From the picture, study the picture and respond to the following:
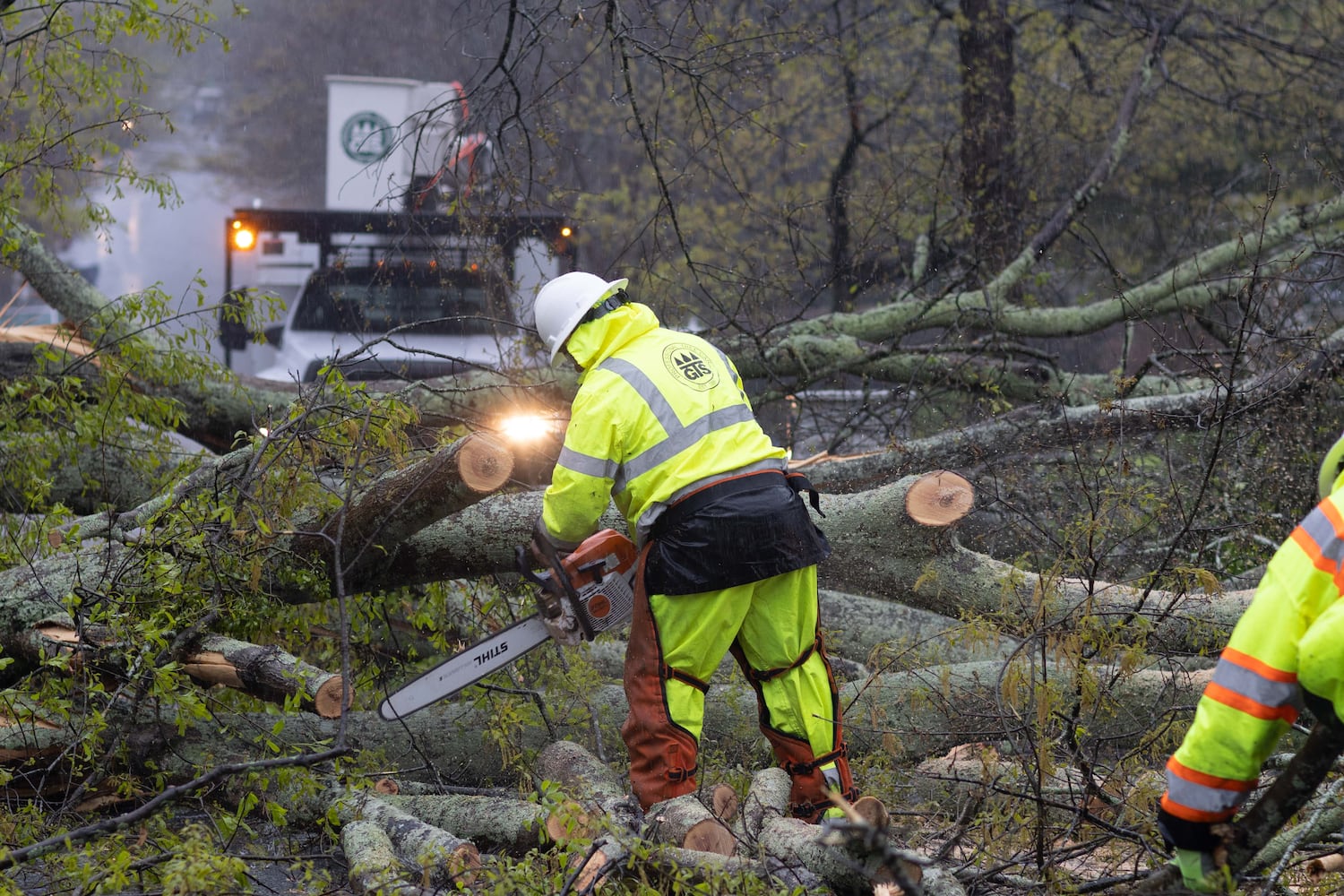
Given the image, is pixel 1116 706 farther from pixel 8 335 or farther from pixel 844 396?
pixel 8 335

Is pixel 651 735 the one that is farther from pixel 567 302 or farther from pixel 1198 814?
pixel 1198 814

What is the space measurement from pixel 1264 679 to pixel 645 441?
196 cm

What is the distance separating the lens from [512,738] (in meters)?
4.00

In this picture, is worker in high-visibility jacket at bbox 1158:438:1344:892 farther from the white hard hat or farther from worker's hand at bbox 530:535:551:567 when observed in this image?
Result: the white hard hat

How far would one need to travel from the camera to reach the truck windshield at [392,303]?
7.91 m

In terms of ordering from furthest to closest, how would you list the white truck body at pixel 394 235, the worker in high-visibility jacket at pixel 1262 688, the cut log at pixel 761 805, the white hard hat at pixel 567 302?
the white truck body at pixel 394 235, the white hard hat at pixel 567 302, the cut log at pixel 761 805, the worker in high-visibility jacket at pixel 1262 688

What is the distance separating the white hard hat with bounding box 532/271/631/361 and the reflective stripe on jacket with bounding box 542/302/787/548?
Result: 0.38 feet

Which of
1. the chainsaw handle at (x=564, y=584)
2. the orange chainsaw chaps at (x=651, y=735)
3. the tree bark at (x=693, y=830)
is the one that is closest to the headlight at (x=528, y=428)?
the chainsaw handle at (x=564, y=584)

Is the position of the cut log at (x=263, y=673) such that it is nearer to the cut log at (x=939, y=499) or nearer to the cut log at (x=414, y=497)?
the cut log at (x=414, y=497)

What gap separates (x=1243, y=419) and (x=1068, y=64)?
8153 mm

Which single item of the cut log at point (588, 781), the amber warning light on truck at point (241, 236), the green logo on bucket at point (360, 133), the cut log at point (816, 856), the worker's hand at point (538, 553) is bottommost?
the cut log at point (588, 781)

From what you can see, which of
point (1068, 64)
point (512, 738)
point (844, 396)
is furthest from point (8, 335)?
point (1068, 64)

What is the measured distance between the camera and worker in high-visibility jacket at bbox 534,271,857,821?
335cm

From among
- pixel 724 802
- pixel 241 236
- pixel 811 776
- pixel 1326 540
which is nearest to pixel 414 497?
pixel 724 802
